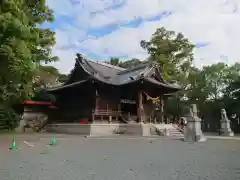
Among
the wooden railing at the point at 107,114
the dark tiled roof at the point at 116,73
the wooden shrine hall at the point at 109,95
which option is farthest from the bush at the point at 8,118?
the wooden railing at the point at 107,114

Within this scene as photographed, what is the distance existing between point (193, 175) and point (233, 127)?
28.3 m

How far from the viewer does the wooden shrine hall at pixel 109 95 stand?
69.6 ft

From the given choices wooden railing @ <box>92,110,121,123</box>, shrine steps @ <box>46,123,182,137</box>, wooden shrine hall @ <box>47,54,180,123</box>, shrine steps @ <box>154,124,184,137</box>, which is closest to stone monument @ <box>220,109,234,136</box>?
shrine steps @ <box>154,124,184,137</box>

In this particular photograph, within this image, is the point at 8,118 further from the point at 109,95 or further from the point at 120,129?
the point at 120,129

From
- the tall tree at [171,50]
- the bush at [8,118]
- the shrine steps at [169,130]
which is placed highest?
the tall tree at [171,50]

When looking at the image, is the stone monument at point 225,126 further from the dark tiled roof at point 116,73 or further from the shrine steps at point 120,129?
the dark tiled roof at point 116,73

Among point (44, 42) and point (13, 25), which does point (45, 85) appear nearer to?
point (44, 42)

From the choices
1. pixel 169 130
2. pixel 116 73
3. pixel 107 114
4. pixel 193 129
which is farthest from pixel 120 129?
pixel 116 73

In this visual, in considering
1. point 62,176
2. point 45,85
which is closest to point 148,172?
point 62,176

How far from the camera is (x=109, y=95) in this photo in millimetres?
22547

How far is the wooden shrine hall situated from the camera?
21.2 meters

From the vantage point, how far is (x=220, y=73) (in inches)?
1307

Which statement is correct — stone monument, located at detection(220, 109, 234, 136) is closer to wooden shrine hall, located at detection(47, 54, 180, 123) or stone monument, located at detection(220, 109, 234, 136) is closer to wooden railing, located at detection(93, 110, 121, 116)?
wooden shrine hall, located at detection(47, 54, 180, 123)

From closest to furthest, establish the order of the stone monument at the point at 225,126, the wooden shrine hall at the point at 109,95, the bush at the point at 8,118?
the wooden shrine hall at the point at 109,95 < the stone monument at the point at 225,126 < the bush at the point at 8,118
